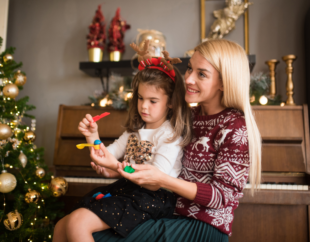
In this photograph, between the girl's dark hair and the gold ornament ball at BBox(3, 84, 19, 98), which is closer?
the girl's dark hair

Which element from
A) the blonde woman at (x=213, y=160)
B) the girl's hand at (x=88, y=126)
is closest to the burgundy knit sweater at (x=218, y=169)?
the blonde woman at (x=213, y=160)

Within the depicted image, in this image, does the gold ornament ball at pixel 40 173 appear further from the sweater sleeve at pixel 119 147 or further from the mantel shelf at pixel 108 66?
the mantel shelf at pixel 108 66

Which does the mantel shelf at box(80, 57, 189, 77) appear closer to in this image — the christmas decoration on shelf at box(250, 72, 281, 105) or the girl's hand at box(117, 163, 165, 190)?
the christmas decoration on shelf at box(250, 72, 281, 105)

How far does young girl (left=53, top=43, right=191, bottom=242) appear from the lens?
0.97 meters

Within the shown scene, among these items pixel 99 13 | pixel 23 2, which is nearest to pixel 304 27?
pixel 99 13

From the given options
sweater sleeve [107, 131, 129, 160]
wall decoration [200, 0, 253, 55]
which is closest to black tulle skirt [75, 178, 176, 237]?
sweater sleeve [107, 131, 129, 160]

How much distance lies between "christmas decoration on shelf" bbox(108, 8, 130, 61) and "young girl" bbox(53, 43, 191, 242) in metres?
1.34

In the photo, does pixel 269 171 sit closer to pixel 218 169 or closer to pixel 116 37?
pixel 218 169

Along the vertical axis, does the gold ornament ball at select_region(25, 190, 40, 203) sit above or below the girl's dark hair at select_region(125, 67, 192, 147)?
below

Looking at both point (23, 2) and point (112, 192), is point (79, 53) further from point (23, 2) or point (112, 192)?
point (112, 192)

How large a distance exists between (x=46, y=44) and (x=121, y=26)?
3.19 ft

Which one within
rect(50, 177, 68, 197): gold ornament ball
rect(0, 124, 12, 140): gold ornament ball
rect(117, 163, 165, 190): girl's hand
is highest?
rect(0, 124, 12, 140): gold ornament ball

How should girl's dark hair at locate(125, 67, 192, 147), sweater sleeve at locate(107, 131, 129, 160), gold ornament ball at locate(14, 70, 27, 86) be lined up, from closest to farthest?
girl's dark hair at locate(125, 67, 192, 147)
sweater sleeve at locate(107, 131, 129, 160)
gold ornament ball at locate(14, 70, 27, 86)

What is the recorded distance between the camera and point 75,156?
210 centimetres
